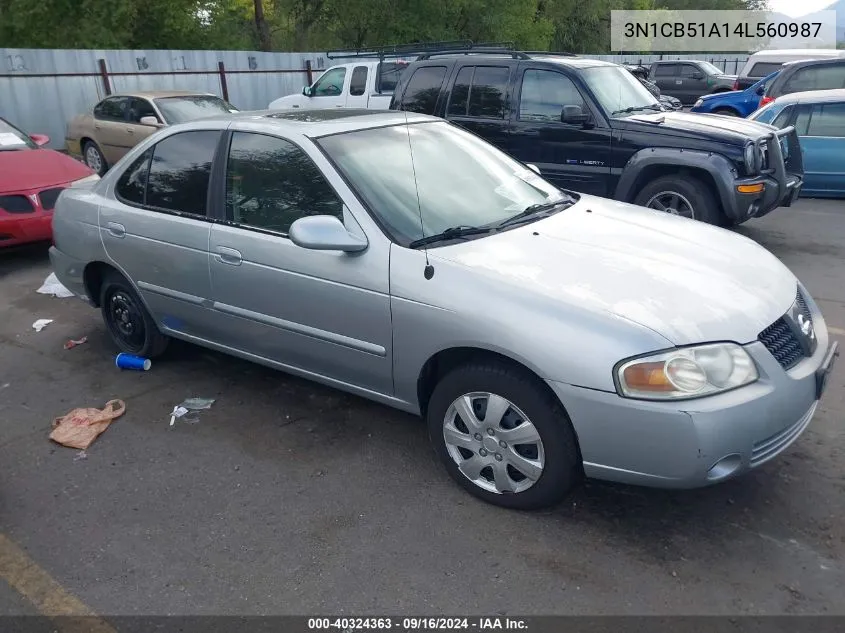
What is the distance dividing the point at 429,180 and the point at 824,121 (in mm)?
7676

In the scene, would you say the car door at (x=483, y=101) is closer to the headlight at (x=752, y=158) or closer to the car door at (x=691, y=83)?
the headlight at (x=752, y=158)

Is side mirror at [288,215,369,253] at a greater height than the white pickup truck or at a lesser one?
lesser

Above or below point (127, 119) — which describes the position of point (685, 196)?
below

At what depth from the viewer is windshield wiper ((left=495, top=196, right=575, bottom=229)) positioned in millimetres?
3649

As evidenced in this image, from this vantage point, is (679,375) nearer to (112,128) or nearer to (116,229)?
(116,229)

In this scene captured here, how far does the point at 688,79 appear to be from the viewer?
22.0 metres

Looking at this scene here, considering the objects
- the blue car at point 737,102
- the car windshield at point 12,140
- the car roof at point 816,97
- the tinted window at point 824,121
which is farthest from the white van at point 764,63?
the car windshield at point 12,140

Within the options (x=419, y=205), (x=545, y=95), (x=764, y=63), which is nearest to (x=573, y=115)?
(x=545, y=95)

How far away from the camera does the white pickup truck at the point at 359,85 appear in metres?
13.8

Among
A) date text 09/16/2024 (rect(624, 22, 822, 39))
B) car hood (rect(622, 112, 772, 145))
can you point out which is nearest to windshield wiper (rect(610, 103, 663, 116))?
car hood (rect(622, 112, 772, 145))

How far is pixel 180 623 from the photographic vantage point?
8.54ft

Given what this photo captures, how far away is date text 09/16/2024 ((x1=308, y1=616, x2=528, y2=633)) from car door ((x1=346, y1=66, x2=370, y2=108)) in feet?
40.9

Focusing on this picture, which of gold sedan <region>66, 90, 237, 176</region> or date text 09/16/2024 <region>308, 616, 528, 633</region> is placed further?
gold sedan <region>66, 90, 237, 176</region>

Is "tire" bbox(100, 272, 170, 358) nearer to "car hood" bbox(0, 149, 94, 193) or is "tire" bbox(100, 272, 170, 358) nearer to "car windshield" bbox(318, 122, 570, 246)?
"car windshield" bbox(318, 122, 570, 246)
